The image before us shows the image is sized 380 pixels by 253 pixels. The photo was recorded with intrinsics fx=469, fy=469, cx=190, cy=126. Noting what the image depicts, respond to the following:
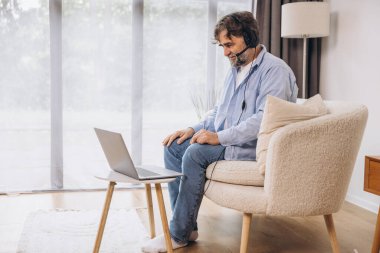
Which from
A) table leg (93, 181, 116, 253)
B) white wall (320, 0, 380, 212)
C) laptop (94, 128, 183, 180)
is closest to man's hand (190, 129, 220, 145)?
laptop (94, 128, 183, 180)

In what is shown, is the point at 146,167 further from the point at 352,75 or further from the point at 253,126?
the point at 352,75

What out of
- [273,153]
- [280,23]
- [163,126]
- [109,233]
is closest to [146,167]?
[109,233]

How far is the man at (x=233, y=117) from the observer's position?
2.12 meters

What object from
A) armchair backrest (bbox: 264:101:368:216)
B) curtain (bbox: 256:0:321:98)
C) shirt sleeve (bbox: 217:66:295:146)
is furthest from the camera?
curtain (bbox: 256:0:321:98)

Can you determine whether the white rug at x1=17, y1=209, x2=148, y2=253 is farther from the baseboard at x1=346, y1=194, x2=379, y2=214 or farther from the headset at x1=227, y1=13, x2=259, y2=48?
the baseboard at x1=346, y1=194, x2=379, y2=214

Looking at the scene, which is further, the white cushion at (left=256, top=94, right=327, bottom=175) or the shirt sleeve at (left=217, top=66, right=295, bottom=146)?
the shirt sleeve at (left=217, top=66, right=295, bottom=146)

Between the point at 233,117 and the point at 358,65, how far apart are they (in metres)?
1.48

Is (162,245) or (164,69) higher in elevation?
(164,69)

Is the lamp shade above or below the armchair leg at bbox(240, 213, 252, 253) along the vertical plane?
above

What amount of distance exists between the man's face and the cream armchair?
0.57 metres

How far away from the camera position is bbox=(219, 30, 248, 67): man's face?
2268mm

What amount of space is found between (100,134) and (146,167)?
11.4 inches

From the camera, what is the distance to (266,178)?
6.30 ft

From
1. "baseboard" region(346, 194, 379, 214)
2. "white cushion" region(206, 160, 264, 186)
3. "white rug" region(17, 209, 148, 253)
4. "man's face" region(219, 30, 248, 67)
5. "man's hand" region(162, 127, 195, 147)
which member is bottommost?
"baseboard" region(346, 194, 379, 214)
